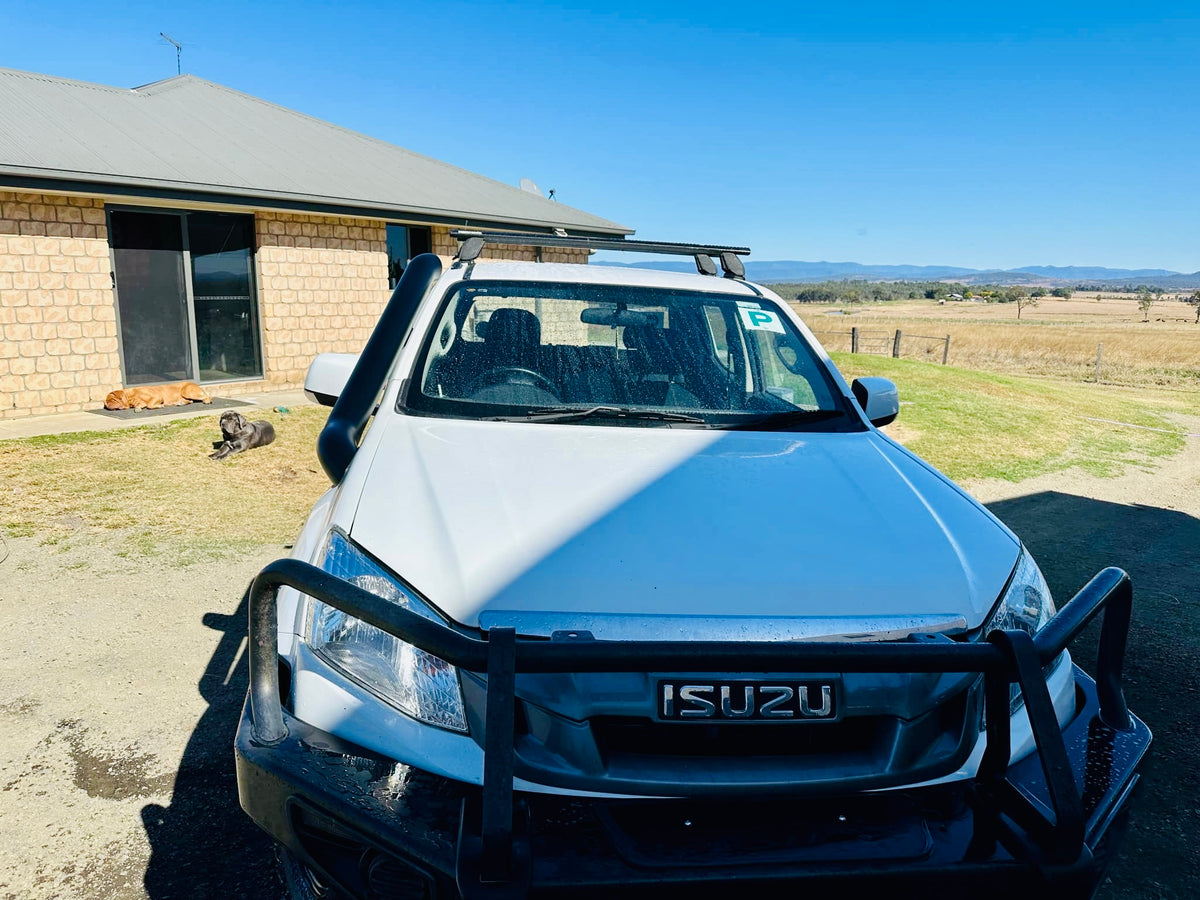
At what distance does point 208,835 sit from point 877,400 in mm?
2762

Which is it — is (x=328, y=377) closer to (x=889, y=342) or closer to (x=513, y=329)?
(x=513, y=329)

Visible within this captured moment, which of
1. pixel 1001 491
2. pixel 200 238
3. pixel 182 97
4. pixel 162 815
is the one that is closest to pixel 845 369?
pixel 1001 491

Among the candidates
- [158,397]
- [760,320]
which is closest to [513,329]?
[760,320]

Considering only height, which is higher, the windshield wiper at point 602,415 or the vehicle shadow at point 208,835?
the windshield wiper at point 602,415

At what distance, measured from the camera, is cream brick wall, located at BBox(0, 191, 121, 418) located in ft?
33.7

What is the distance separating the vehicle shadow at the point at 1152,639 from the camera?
2.77m

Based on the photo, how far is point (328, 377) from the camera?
3398 millimetres

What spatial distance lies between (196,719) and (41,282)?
9110mm

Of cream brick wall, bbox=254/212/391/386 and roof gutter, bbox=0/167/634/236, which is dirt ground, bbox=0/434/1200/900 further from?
cream brick wall, bbox=254/212/391/386

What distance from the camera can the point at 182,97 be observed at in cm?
1483

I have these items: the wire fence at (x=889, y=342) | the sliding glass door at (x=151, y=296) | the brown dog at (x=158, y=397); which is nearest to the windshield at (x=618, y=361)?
the brown dog at (x=158, y=397)

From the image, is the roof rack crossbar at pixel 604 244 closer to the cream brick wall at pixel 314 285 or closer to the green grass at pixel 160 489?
the green grass at pixel 160 489

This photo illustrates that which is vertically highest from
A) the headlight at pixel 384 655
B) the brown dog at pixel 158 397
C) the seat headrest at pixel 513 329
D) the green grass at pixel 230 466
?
the seat headrest at pixel 513 329

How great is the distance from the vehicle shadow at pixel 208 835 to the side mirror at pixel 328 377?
1.29 metres
